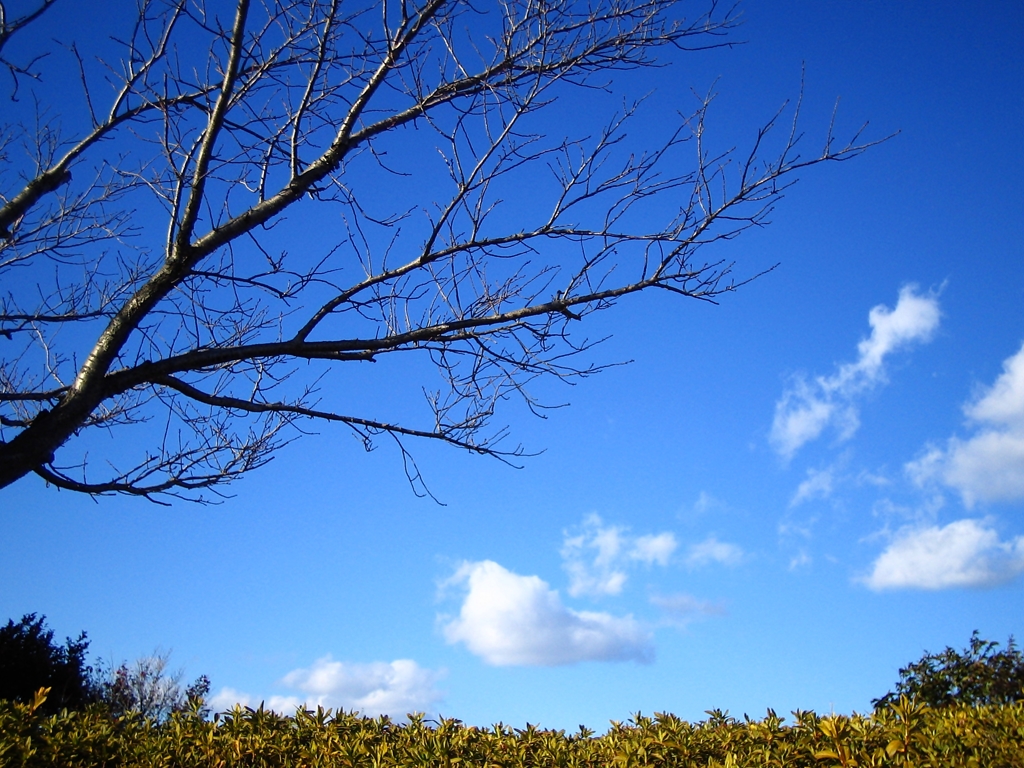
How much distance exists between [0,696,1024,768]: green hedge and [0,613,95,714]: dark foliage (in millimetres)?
8093

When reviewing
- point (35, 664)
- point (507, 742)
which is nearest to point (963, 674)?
point (507, 742)

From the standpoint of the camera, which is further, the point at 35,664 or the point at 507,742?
the point at 35,664

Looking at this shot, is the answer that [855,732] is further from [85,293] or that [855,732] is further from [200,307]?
[85,293]

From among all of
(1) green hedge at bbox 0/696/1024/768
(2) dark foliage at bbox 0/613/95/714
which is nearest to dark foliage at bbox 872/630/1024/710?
(1) green hedge at bbox 0/696/1024/768

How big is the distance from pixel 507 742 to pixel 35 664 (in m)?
10.1

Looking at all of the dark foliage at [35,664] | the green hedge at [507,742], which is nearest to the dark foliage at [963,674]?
the green hedge at [507,742]

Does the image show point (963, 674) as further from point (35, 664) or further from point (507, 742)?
point (35, 664)

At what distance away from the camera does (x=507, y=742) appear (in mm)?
3768

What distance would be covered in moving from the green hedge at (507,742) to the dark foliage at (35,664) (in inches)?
319

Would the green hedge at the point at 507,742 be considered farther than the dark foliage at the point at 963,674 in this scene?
No

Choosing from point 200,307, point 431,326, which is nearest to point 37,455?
point 200,307

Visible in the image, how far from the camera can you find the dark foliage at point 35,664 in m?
10.9

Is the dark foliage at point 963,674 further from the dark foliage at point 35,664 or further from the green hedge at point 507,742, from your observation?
the dark foliage at point 35,664

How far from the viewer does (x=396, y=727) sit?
408 centimetres
